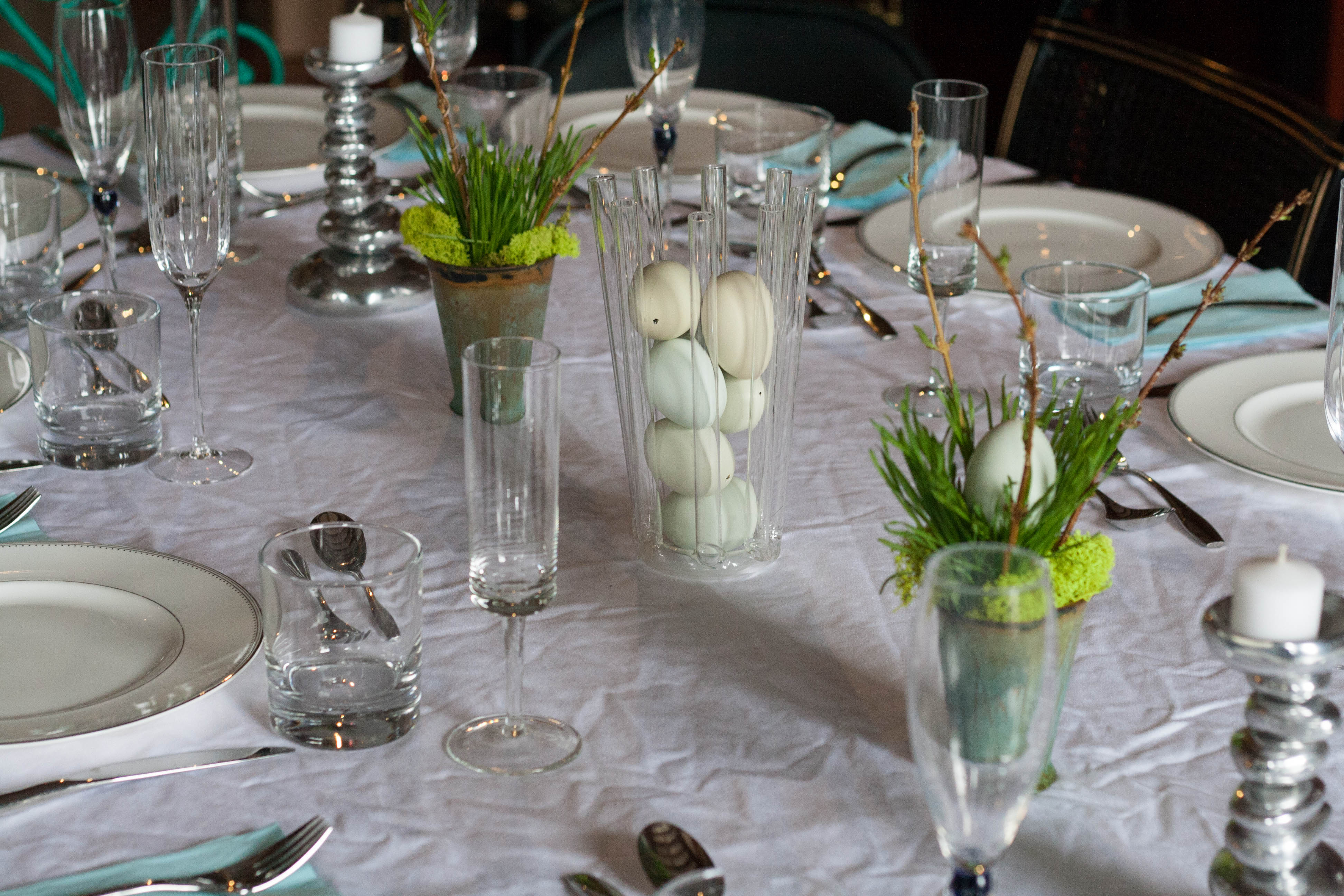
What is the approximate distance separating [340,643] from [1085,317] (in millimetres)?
582

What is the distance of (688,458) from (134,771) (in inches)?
14.2

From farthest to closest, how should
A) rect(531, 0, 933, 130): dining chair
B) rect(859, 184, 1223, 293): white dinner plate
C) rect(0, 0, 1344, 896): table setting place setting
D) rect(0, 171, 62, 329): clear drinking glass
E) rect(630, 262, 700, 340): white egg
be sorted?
rect(531, 0, 933, 130): dining chair → rect(859, 184, 1223, 293): white dinner plate → rect(0, 171, 62, 329): clear drinking glass → rect(630, 262, 700, 340): white egg → rect(0, 0, 1344, 896): table setting place setting

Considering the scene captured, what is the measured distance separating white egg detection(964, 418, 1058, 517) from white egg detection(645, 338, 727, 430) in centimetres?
21

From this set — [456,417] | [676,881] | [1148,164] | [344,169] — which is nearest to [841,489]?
[456,417]

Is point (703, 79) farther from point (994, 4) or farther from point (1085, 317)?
point (994, 4)

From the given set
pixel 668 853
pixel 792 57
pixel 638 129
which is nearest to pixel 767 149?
pixel 638 129

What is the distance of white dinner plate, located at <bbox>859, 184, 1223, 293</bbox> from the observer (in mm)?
1406

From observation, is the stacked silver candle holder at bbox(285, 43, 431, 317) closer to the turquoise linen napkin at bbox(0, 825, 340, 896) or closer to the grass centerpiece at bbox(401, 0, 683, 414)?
the grass centerpiece at bbox(401, 0, 683, 414)

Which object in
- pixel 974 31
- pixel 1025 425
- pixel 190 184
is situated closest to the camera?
pixel 1025 425

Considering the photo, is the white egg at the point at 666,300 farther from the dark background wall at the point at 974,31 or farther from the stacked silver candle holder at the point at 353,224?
the dark background wall at the point at 974,31

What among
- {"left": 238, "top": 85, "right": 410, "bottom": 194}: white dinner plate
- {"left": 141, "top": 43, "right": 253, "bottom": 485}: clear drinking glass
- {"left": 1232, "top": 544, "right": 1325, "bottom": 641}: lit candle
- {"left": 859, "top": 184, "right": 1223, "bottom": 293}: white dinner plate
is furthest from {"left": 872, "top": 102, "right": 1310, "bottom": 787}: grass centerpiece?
{"left": 238, "top": 85, "right": 410, "bottom": 194}: white dinner plate

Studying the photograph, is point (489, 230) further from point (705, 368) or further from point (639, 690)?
point (639, 690)

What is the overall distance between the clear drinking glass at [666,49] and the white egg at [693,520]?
690mm

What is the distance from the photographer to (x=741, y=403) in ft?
2.83
